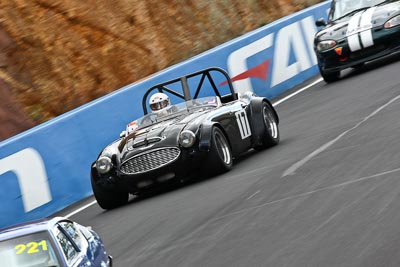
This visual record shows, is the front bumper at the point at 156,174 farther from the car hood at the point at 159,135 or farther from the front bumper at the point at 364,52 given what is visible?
the front bumper at the point at 364,52

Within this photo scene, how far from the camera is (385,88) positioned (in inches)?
669

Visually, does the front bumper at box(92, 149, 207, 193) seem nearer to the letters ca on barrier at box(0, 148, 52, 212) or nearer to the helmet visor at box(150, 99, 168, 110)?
the letters ca on barrier at box(0, 148, 52, 212)

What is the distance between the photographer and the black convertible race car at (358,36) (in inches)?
755

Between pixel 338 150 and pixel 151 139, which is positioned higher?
pixel 151 139

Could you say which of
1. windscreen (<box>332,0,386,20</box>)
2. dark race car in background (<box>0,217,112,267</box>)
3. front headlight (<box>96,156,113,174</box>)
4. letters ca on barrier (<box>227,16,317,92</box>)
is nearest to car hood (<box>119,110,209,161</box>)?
front headlight (<box>96,156,113,174</box>)

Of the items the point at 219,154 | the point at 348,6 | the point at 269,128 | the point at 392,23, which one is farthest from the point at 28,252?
the point at 348,6

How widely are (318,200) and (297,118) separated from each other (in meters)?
7.00

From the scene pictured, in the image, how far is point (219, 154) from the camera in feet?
42.1

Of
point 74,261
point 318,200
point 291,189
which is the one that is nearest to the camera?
point 74,261

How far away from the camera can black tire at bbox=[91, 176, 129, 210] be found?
12742 millimetres

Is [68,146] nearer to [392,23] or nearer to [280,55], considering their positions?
[392,23]

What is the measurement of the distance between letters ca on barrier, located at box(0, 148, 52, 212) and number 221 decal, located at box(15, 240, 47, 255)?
6545 millimetres

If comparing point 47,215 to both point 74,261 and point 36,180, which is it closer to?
point 36,180

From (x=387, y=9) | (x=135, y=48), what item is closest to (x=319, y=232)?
(x=387, y=9)
